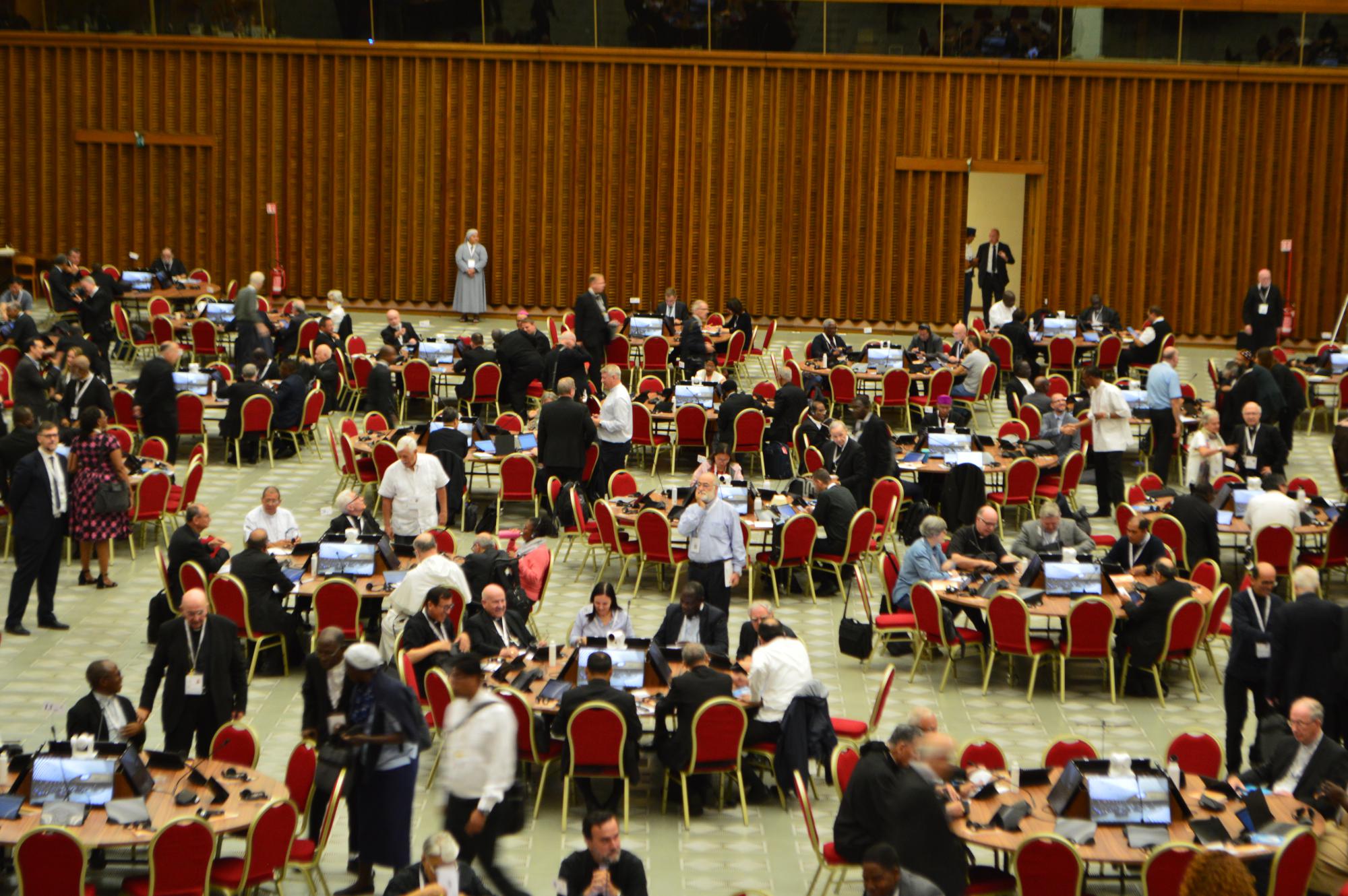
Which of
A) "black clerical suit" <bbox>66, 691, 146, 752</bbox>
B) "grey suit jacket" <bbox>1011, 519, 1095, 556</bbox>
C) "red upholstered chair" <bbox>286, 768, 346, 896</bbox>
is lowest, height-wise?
"red upholstered chair" <bbox>286, 768, 346, 896</bbox>

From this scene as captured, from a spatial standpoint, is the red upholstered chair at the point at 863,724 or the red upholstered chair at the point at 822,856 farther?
the red upholstered chair at the point at 863,724

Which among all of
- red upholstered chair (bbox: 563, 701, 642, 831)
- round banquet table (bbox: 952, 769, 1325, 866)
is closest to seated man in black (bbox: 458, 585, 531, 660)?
red upholstered chair (bbox: 563, 701, 642, 831)

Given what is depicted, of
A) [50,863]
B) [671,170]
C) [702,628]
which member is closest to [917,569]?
[702,628]

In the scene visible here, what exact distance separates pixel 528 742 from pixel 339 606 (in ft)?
8.47

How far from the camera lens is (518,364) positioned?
59.7 feet

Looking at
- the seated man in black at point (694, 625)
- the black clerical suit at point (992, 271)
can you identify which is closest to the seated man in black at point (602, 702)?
the seated man in black at point (694, 625)

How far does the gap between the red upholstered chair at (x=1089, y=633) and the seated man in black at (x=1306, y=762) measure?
2736 mm

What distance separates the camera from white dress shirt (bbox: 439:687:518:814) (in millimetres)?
7430

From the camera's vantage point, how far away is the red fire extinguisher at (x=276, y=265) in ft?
83.4

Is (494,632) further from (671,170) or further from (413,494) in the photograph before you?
(671,170)

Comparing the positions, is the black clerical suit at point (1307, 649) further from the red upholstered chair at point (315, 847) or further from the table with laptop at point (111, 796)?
the table with laptop at point (111, 796)

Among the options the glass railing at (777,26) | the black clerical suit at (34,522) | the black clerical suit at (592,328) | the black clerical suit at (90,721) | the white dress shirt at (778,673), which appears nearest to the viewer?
the black clerical suit at (90,721)

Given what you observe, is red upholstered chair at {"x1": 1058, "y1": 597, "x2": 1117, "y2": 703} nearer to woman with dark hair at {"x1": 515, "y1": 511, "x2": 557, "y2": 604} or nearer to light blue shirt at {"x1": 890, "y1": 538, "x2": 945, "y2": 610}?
light blue shirt at {"x1": 890, "y1": 538, "x2": 945, "y2": 610}

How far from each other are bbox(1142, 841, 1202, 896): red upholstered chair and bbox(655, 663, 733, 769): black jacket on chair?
2.75 metres
